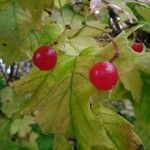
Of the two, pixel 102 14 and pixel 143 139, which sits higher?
pixel 102 14

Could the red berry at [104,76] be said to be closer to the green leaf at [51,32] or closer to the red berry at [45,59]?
the red berry at [45,59]

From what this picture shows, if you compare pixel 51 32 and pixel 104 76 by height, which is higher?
pixel 104 76

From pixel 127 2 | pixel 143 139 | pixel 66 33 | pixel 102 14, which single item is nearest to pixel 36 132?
pixel 102 14

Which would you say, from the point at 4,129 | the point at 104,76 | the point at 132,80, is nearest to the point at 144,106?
the point at 132,80

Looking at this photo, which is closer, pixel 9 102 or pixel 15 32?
pixel 15 32

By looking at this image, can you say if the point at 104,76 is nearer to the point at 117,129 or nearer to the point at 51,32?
the point at 117,129

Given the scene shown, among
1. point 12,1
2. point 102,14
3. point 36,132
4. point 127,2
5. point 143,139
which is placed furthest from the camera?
point 36,132

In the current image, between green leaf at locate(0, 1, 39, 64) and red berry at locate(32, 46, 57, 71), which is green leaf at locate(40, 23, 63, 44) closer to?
green leaf at locate(0, 1, 39, 64)

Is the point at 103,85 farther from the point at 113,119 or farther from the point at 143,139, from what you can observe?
the point at 143,139
